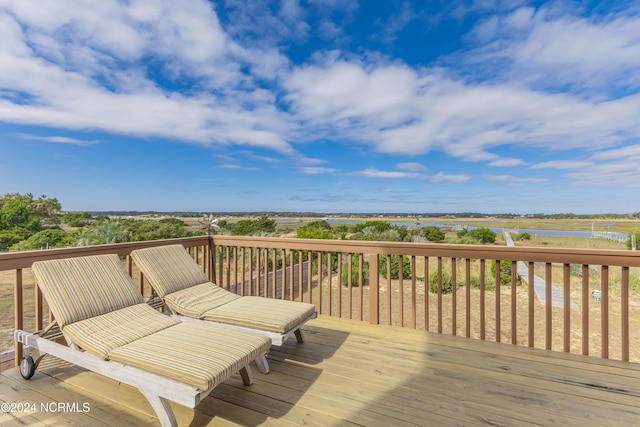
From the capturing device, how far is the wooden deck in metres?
1.75

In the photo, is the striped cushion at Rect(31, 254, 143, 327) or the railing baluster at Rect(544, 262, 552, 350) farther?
the railing baluster at Rect(544, 262, 552, 350)

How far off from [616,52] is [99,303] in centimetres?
996

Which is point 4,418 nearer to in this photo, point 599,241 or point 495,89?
point 495,89

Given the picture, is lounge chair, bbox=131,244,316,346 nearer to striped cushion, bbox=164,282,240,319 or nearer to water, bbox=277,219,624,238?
striped cushion, bbox=164,282,240,319

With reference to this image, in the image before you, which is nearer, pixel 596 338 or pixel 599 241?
pixel 596 338

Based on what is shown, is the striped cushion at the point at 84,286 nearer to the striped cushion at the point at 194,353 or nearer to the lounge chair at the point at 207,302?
the lounge chair at the point at 207,302

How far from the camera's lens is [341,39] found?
23.2 feet

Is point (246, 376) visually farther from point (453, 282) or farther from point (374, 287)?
point (453, 282)

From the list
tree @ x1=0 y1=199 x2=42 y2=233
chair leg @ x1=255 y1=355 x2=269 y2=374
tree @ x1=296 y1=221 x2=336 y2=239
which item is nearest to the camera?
chair leg @ x1=255 y1=355 x2=269 y2=374

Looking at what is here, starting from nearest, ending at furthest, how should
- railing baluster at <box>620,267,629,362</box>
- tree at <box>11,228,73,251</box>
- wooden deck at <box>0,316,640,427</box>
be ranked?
wooden deck at <box>0,316,640,427</box>, railing baluster at <box>620,267,629,362</box>, tree at <box>11,228,73,251</box>

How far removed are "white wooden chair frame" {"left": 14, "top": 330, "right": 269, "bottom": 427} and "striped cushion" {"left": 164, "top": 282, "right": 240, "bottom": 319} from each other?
82cm

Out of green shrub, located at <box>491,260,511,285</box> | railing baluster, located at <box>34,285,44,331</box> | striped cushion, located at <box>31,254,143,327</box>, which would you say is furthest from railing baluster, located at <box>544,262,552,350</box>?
green shrub, located at <box>491,260,511,285</box>

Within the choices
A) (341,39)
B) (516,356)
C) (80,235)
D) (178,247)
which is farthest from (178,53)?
(516,356)

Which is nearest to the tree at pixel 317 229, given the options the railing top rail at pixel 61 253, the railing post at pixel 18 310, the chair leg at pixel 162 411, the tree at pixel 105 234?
the tree at pixel 105 234
